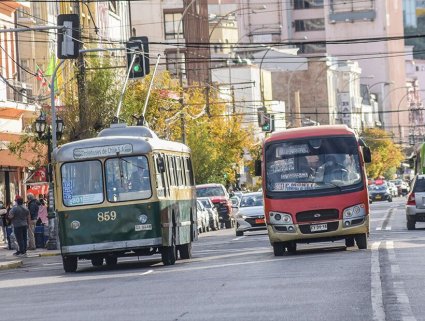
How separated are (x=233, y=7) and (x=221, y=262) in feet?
462

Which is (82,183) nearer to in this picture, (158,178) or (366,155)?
(158,178)

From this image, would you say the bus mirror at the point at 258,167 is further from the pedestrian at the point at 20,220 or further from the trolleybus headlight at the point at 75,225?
the pedestrian at the point at 20,220

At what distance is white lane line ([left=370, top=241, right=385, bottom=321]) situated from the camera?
702 inches

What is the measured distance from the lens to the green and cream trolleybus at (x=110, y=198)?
107ft

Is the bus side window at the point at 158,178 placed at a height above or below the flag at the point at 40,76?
below

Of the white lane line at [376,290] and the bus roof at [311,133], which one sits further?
the bus roof at [311,133]

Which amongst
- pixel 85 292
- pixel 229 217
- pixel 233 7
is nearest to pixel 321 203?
pixel 85 292

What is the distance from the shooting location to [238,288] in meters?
23.5

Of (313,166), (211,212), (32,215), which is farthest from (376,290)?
(211,212)

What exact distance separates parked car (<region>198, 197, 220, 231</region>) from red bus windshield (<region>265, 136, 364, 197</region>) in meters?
29.1

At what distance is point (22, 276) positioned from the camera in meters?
32.8

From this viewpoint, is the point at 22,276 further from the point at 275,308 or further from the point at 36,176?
the point at 36,176

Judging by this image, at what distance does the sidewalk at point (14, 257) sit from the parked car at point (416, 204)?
10823 millimetres

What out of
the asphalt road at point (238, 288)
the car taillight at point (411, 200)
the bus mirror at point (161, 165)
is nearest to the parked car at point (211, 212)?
the car taillight at point (411, 200)
